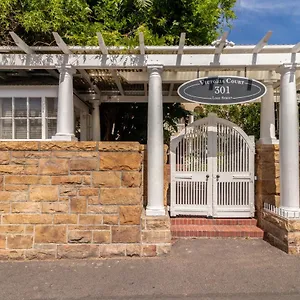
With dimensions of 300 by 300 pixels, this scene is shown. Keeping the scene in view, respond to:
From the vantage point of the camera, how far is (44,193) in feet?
14.3

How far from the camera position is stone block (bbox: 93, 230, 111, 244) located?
434cm

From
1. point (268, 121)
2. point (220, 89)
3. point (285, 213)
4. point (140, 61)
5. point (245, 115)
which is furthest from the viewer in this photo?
point (245, 115)

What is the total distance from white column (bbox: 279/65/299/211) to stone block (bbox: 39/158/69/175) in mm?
3586

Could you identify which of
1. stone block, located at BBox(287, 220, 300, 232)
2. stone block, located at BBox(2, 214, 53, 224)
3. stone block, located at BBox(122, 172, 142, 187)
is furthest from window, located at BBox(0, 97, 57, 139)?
stone block, located at BBox(287, 220, 300, 232)

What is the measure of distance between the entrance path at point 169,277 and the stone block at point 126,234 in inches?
11.2

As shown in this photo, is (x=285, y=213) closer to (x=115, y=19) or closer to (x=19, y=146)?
(x=19, y=146)

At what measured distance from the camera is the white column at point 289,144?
182 inches

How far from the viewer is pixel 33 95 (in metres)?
5.20

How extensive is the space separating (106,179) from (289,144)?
10.1 ft

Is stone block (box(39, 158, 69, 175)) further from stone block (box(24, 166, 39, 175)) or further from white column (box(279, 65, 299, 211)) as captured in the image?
white column (box(279, 65, 299, 211))

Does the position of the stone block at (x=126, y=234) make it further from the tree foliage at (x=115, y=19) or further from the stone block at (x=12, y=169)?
the tree foliage at (x=115, y=19)

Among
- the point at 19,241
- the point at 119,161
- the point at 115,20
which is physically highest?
the point at 115,20

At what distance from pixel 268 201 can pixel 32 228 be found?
419 cm

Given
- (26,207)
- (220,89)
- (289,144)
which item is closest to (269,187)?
(289,144)
